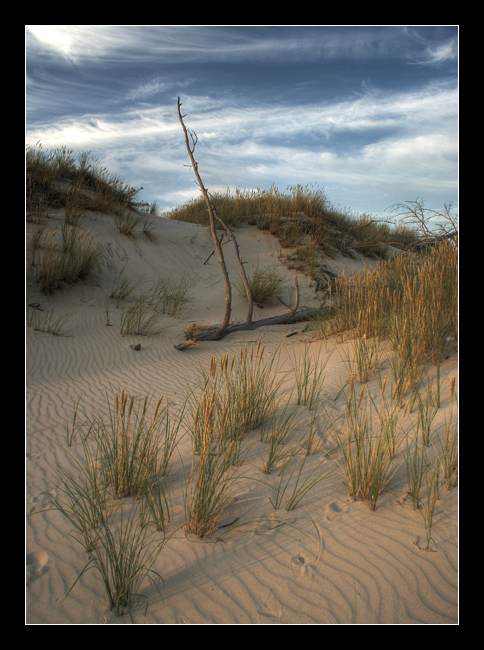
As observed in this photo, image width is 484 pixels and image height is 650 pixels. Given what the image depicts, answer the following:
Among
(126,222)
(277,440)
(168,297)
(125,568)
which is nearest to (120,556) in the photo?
(125,568)

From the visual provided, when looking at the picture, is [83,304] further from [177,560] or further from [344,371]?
[177,560]

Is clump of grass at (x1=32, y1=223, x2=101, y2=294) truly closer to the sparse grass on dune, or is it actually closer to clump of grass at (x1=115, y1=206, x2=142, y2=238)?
clump of grass at (x1=115, y1=206, x2=142, y2=238)

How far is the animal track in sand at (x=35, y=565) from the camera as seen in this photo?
77.2 inches

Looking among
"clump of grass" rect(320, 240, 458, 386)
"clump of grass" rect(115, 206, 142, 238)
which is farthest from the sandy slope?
"clump of grass" rect(115, 206, 142, 238)

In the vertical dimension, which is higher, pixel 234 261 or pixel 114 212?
pixel 114 212

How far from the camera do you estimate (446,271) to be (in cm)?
501

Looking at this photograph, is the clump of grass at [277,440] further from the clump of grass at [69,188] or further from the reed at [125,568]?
the clump of grass at [69,188]

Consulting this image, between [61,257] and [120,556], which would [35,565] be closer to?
[120,556]

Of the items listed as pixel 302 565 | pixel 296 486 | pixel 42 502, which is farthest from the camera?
pixel 42 502

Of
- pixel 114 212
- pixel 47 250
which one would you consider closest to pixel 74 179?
pixel 114 212

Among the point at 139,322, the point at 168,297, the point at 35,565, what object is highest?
the point at 168,297

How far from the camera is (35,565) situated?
6.66 feet

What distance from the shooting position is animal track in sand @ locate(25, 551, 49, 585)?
1.96 m

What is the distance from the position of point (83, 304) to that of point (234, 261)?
511cm
